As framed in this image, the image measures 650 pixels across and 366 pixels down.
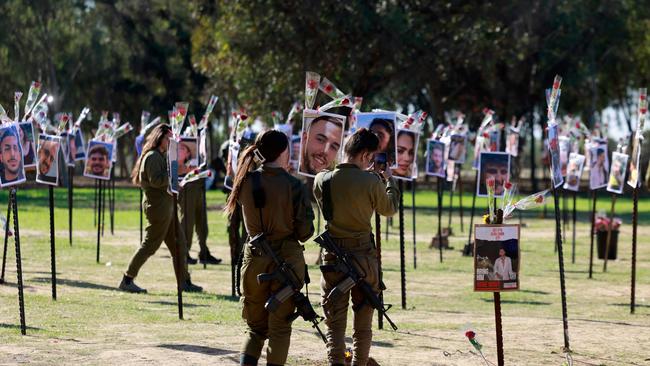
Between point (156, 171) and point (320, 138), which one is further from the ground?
point (320, 138)

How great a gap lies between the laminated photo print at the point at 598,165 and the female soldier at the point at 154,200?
7.66m

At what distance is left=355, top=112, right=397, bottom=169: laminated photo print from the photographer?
12.0 m

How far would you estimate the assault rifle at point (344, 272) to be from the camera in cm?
902

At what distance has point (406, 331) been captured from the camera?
12461 millimetres

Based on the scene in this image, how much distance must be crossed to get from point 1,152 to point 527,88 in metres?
44.4

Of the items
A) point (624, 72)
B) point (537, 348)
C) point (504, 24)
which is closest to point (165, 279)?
point (537, 348)

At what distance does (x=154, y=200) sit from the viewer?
49.3ft

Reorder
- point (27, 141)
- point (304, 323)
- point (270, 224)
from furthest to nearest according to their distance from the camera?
point (304, 323) < point (27, 141) < point (270, 224)

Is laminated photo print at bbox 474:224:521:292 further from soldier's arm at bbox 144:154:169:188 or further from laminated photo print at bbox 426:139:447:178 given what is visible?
laminated photo print at bbox 426:139:447:178

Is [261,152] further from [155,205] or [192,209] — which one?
[192,209]

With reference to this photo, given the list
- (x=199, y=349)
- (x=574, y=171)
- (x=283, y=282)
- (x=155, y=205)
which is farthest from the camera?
(x=574, y=171)

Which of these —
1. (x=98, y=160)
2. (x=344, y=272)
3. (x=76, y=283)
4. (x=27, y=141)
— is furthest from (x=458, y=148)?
(x=344, y=272)

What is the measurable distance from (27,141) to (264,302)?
16.8 ft

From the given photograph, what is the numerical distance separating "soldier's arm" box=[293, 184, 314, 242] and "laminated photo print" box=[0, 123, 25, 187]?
15.7 ft
